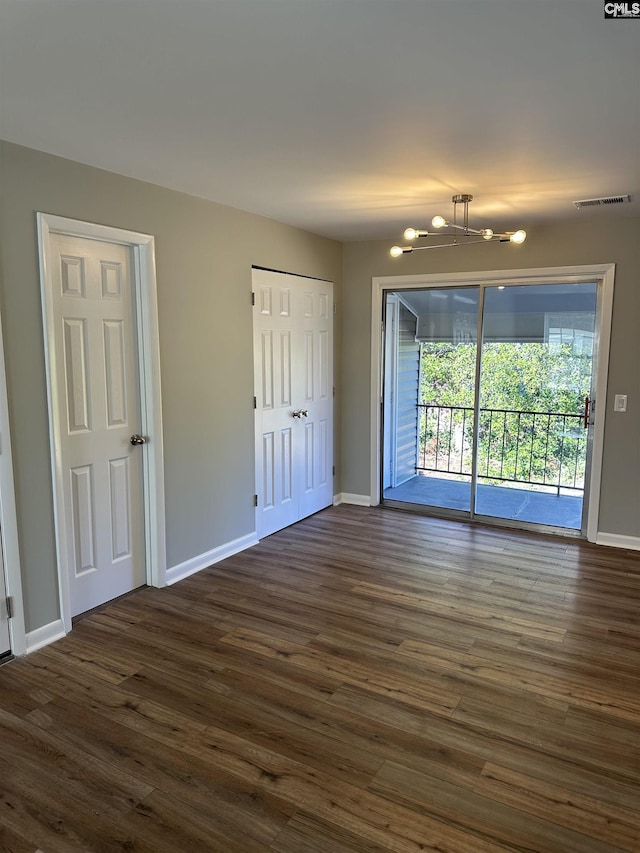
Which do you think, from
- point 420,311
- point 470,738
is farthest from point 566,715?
point 420,311

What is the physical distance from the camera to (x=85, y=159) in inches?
116

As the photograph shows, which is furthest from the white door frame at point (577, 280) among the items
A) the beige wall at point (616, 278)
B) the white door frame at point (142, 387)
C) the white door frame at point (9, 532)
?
the white door frame at point (9, 532)

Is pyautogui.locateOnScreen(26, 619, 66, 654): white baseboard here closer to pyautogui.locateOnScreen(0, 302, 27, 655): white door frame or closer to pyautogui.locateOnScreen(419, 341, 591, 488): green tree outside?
pyautogui.locateOnScreen(0, 302, 27, 655): white door frame

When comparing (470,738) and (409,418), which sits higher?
(409,418)

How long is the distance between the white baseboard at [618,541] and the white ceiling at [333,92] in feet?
8.43

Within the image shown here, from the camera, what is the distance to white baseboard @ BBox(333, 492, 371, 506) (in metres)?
5.62

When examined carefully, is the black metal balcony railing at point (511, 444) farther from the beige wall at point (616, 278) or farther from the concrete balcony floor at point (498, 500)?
the beige wall at point (616, 278)

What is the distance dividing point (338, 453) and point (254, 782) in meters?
3.70

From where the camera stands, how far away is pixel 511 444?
16.8 feet

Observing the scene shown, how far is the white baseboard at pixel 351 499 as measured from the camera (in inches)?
221

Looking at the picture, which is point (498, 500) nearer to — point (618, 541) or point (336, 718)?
point (618, 541)

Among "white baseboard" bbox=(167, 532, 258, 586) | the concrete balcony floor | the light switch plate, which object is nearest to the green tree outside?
the concrete balcony floor

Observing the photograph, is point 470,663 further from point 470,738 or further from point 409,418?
point 409,418

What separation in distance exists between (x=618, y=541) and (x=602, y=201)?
8.36 ft
